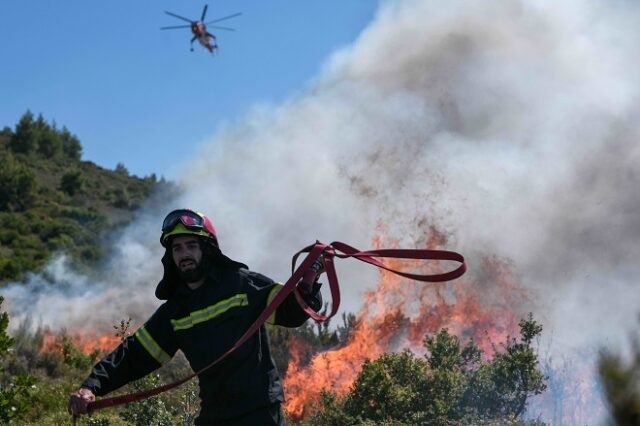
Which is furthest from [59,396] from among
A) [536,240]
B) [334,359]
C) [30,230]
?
[30,230]

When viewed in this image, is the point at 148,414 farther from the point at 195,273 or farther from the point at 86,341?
the point at 86,341

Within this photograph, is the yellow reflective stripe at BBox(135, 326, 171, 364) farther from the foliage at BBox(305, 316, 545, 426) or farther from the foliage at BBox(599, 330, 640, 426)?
the foliage at BBox(305, 316, 545, 426)

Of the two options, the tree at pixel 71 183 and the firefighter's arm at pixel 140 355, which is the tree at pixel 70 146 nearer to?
the tree at pixel 71 183

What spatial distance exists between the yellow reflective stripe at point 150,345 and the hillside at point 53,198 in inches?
1032

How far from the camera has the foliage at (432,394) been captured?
30.0 feet

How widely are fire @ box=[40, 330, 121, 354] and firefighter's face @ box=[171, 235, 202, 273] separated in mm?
14692

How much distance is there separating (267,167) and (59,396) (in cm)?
1658

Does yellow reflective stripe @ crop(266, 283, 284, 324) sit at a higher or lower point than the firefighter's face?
lower

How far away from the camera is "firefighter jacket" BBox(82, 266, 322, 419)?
4.08 meters

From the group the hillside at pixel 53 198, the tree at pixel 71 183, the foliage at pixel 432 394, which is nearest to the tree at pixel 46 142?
the hillside at pixel 53 198

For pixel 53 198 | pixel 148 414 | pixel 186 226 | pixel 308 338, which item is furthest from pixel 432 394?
pixel 53 198

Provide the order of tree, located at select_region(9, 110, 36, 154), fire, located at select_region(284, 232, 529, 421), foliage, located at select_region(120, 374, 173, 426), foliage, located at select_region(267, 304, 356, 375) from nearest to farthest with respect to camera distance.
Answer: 1. foliage, located at select_region(120, 374, 173, 426)
2. fire, located at select_region(284, 232, 529, 421)
3. foliage, located at select_region(267, 304, 356, 375)
4. tree, located at select_region(9, 110, 36, 154)

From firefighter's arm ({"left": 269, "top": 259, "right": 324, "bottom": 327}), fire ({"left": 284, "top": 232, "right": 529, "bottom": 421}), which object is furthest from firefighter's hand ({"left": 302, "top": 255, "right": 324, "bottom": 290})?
fire ({"left": 284, "top": 232, "right": 529, "bottom": 421})

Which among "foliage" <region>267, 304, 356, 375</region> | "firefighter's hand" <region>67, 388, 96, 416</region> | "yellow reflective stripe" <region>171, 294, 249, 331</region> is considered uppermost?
"foliage" <region>267, 304, 356, 375</region>
